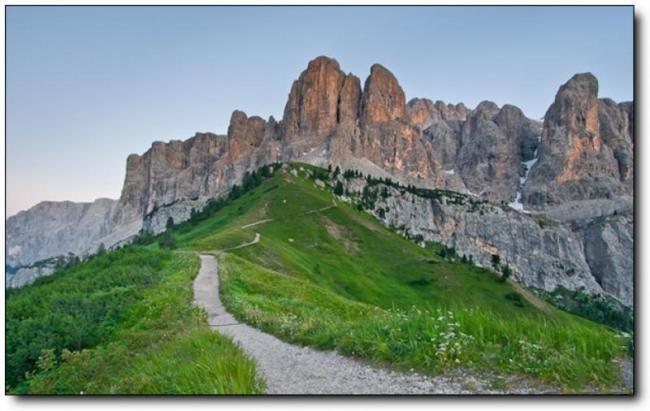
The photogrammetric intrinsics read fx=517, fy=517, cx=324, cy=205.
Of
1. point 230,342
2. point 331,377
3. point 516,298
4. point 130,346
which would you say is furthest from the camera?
point 516,298

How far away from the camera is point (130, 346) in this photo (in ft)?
46.6

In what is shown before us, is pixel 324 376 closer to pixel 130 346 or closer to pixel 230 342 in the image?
pixel 230 342

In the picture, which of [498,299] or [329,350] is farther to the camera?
[498,299]

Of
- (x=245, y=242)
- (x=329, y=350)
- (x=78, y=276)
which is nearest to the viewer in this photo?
(x=329, y=350)

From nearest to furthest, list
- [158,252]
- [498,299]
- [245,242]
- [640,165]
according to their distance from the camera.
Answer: [640,165] → [158,252] → [245,242] → [498,299]

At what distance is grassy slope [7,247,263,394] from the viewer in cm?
967

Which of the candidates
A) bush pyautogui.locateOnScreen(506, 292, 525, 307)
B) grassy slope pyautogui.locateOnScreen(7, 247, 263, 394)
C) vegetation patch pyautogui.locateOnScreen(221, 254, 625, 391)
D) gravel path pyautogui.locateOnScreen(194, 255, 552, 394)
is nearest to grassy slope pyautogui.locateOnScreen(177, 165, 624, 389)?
vegetation patch pyautogui.locateOnScreen(221, 254, 625, 391)

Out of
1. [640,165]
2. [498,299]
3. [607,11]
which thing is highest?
[607,11]

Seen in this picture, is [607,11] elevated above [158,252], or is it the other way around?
[607,11]

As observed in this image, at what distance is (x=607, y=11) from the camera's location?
15.2 m

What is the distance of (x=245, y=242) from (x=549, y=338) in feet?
202

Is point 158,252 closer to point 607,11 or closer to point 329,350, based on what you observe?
point 329,350

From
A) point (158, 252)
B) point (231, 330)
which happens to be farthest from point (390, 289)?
point (231, 330)

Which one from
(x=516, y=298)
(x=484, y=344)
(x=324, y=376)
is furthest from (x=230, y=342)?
(x=516, y=298)
